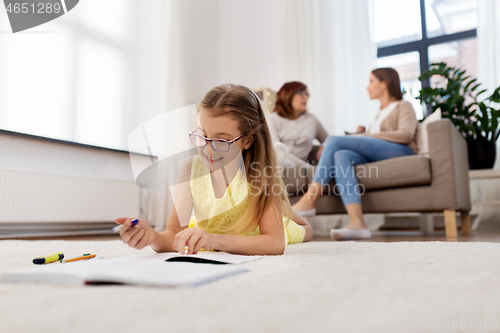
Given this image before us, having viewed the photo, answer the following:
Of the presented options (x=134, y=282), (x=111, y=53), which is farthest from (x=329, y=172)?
→ (x=111, y=53)

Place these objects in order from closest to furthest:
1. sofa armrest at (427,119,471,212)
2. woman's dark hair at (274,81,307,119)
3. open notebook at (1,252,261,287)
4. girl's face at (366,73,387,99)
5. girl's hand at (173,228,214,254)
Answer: open notebook at (1,252,261,287) < girl's hand at (173,228,214,254) < sofa armrest at (427,119,471,212) < girl's face at (366,73,387,99) < woman's dark hair at (274,81,307,119)

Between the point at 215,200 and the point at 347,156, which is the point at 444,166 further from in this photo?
the point at 215,200

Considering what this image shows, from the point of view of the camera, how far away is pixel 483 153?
2.70 metres

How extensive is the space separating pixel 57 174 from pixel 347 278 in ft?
8.13

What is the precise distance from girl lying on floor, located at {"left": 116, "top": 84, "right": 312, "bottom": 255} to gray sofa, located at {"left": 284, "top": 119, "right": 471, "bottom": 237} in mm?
1088

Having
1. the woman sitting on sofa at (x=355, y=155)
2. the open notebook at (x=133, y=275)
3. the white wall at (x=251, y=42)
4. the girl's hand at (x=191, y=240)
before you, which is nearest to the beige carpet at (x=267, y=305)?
the open notebook at (x=133, y=275)

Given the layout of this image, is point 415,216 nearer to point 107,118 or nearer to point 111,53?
point 107,118

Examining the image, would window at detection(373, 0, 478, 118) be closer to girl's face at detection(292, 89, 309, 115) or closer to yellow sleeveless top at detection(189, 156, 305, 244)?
girl's face at detection(292, 89, 309, 115)

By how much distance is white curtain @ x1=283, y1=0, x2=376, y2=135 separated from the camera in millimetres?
Result: 3475

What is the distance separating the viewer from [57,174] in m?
2.56

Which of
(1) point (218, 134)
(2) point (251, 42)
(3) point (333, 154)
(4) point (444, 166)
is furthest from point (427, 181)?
(2) point (251, 42)

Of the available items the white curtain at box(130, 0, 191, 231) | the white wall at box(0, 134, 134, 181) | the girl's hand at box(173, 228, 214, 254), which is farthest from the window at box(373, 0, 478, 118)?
the girl's hand at box(173, 228, 214, 254)

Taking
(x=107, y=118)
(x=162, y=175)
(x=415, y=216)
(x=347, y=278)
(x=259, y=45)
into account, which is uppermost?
(x=259, y=45)

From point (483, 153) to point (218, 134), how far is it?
2.50 metres
